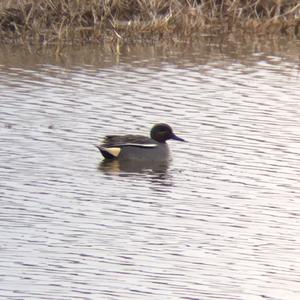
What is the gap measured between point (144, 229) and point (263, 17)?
472 inches

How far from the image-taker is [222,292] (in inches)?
366

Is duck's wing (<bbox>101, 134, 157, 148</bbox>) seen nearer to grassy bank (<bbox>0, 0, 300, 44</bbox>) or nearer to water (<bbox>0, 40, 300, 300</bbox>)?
water (<bbox>0, 40, 300, 300</bbox>)

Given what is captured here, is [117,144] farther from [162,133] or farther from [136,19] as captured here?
[136,19]

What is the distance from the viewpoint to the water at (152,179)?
31.7 feet

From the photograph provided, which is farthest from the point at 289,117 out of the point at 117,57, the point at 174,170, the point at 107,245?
the point at 107,245

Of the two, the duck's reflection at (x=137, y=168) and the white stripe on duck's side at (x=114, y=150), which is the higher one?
the white stripe on duck's side at (x=114, y=150)

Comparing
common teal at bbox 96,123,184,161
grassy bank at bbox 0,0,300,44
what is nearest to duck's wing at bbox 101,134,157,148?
common teal at bbox 96,123,184,161

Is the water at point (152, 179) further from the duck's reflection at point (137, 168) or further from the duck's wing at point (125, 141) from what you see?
the duck's wing at point (125, 141)

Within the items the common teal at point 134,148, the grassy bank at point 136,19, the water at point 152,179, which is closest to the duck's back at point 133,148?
the common teal at point 134,148

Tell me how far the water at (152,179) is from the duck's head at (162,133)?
0.20m

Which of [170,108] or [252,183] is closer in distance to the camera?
[252,183]

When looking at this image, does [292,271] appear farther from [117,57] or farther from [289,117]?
[117,57]

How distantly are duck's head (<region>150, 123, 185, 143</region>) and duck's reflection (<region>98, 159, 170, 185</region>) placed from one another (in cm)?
36

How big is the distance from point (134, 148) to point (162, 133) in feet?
1.58
